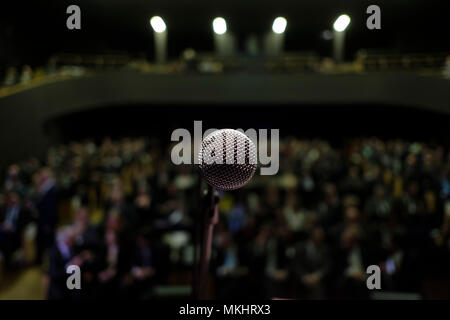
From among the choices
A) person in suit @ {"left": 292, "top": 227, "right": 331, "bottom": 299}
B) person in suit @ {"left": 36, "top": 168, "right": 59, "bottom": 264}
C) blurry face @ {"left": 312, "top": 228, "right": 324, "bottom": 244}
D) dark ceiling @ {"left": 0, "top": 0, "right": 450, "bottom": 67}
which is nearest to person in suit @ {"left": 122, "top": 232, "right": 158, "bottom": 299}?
person in suit @ {"left": 36, "top": 168, "right": 59, "bottom": 264}

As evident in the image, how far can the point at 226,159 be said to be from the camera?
1011 millimetres

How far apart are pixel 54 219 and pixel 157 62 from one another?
795cm

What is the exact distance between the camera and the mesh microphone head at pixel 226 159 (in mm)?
1014

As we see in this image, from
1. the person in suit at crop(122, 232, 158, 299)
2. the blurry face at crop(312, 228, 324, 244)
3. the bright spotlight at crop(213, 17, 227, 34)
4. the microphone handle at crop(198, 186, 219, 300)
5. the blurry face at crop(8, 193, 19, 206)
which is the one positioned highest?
the bright spotlight at crop(213, 17, 227, 34)

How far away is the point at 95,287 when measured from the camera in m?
3.65

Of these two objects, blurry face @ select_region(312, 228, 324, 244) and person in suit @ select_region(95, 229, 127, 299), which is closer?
person in suit @ select_region(95, 229, 127, 299)

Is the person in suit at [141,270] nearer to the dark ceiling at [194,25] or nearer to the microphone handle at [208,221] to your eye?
the microphone handle at [208,221]

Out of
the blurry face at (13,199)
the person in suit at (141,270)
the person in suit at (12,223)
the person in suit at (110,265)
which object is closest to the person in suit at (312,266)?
the person in suit at (141,270)

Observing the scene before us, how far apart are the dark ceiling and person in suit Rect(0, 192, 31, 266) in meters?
2.99

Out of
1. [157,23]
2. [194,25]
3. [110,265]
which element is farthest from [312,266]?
[194,25]

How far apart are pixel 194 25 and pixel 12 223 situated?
9574mm

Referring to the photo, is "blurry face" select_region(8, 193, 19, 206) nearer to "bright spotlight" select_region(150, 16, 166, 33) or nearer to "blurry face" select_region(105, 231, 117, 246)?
"blurry face" select_region(105, 231, 117, 246)

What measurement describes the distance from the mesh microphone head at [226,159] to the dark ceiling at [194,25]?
4.30 metres

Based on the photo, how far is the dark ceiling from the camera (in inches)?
268
